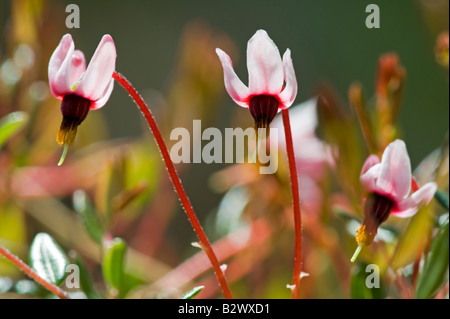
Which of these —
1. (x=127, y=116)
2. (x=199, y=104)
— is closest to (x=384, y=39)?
(x=127, y=116)

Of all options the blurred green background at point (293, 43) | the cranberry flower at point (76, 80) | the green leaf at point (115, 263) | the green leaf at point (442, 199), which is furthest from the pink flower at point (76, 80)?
the blurred green background at point (293, 43)

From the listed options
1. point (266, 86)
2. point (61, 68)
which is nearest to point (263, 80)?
point (266, 86)

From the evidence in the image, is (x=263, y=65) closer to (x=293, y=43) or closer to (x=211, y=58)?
(x=211, y=58)

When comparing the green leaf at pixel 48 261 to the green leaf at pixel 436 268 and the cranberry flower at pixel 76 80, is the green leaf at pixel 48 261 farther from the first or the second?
the green leaf at pixel 436 268

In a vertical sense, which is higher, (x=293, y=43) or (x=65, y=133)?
(x=293, y=43)

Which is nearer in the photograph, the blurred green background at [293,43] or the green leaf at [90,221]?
the green leaf at [90,221]

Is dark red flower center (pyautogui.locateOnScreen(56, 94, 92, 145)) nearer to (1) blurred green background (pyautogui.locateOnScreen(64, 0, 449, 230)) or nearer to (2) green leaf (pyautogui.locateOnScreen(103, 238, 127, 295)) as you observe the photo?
(2) green leaf (pyautogui.locateOnScreen(103, 238, 127, 295))
